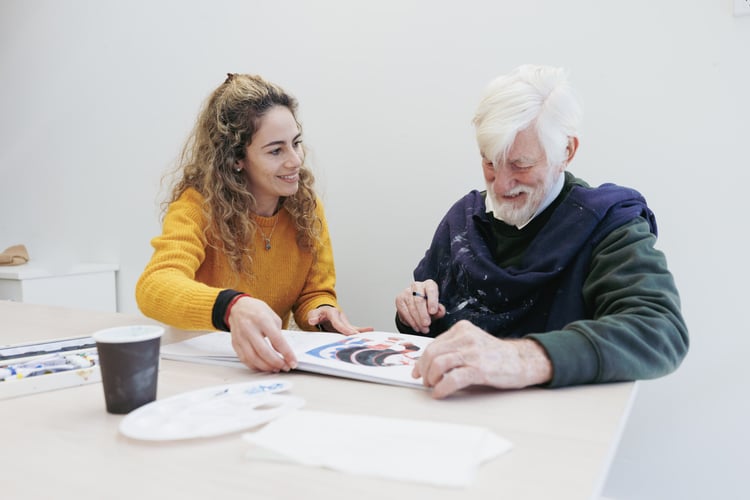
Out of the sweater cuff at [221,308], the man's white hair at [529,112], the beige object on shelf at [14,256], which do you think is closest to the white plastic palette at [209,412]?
the sweater cuff at [221,308]

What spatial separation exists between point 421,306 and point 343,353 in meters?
0.36

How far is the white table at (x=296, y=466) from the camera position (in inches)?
23.3

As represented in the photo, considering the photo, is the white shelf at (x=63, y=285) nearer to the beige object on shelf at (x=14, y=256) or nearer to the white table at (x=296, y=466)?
the beige object on shelf at (x=14, y=256)

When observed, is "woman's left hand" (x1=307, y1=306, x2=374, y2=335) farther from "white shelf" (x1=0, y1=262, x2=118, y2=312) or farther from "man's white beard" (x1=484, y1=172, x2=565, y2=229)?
"white shelf" (x1=0, y1=262, x2=118, y2=312)

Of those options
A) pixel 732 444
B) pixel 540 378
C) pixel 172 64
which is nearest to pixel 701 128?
pixel 732 444

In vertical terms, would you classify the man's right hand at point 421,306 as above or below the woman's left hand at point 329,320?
above

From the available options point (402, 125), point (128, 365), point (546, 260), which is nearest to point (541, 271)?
point (546, 260)

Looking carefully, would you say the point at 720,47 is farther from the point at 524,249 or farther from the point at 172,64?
the point at 172,64

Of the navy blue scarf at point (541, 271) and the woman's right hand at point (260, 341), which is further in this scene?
the navy blue scarf at point (541, 271)

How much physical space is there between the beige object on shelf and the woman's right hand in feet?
7.01

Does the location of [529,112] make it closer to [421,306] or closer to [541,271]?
[541,271]

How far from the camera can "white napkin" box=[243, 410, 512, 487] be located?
2.02ft

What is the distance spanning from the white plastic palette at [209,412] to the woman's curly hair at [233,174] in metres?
0.80

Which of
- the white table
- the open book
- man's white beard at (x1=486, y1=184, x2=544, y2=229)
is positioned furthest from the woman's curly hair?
the white table
